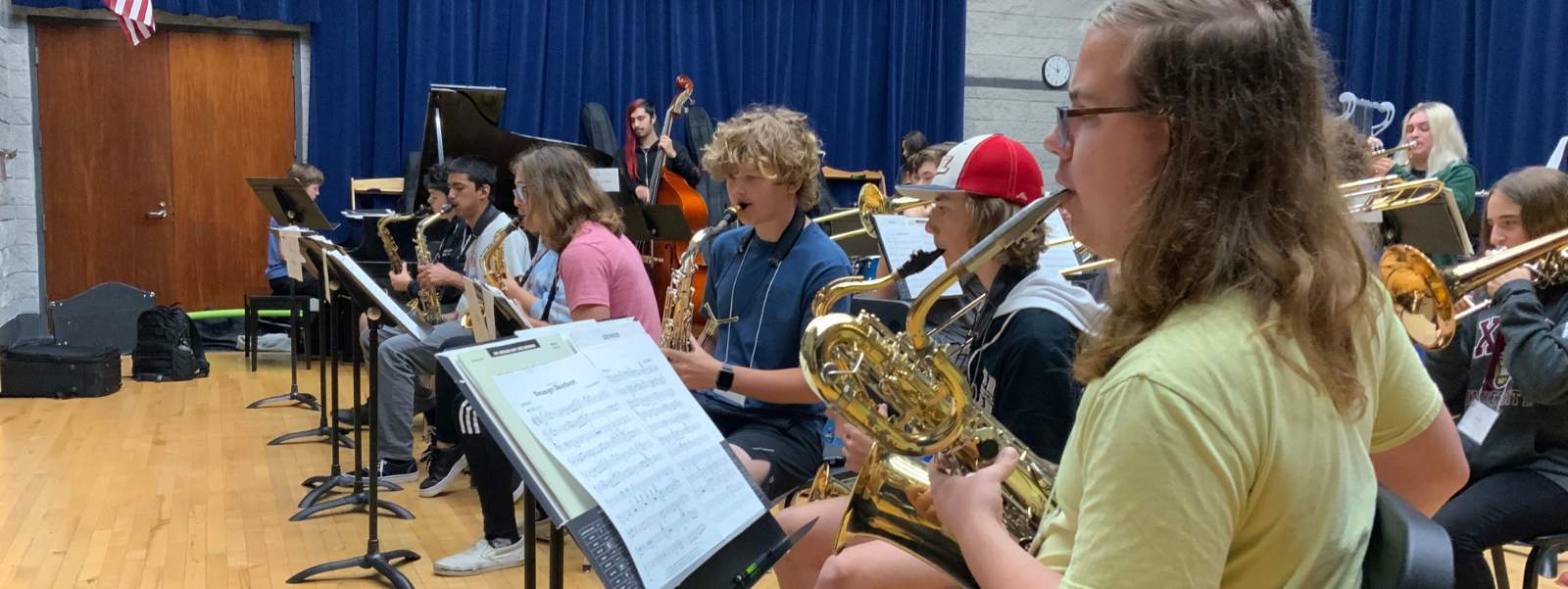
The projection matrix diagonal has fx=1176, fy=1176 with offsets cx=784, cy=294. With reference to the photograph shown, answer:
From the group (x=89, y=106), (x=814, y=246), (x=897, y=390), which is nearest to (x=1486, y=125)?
(x=814, y=246)

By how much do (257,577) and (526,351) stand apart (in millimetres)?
2212

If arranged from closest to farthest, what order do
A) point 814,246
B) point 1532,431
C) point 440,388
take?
point 1532,431 < point 814,246 < point 440,388

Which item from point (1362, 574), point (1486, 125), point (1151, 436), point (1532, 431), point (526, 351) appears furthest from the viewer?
point (1486, 125)

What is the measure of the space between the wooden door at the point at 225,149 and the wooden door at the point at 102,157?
108 millimetres

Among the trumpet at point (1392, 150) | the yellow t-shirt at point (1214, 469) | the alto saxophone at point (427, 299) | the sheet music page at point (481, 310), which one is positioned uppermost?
the trumpet at point (1392, 150)

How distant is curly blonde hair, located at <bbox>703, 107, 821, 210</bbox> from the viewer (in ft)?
9.37

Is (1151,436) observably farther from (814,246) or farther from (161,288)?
(161,288)

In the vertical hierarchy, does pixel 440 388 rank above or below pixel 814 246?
below

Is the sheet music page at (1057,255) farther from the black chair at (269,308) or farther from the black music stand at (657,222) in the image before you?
the black chair at (269,308)

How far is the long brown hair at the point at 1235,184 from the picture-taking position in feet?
3.30

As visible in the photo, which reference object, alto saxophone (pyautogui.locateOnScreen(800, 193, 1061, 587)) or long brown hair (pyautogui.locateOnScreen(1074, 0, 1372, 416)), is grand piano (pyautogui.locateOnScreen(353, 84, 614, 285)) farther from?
long brown hair (pyautogui.locateOnScreen(1074, 0, 1372, 416))

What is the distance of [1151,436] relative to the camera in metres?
0.90

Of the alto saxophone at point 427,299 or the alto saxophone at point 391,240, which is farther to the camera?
the alto saxophone at point 391,240

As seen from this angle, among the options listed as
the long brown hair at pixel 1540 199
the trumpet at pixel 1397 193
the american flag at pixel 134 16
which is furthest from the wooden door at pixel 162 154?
the long brown hair at pixel 1540 199
